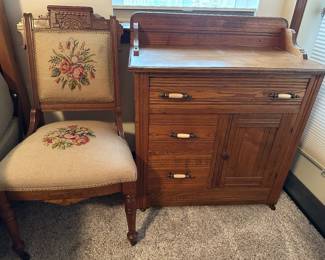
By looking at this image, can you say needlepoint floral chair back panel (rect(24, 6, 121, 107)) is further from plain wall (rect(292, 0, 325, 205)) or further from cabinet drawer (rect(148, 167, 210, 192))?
plain wall (rect(292, 0, 325, 205))

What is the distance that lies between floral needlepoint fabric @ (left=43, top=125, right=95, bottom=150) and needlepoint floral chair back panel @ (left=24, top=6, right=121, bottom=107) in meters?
0.16

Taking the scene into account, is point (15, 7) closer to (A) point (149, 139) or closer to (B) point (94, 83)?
(B) point (94, 83)

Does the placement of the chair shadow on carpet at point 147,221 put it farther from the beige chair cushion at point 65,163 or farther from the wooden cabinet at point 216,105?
the beige chair cushion at point 65,163

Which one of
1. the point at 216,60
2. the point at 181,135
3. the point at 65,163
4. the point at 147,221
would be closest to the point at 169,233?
the point at 147,221

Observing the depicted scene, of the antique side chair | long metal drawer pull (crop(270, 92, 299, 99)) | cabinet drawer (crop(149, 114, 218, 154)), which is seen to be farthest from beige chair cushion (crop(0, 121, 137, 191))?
long metal drawer pull (crop(270, 92, 299, 99))

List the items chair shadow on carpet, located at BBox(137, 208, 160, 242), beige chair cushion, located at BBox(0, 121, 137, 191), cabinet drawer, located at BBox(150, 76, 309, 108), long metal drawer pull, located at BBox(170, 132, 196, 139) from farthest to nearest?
chair shadow on carpet, located at BBox(137, 208, 160, 242) < long metal drawer pull, located at BBox(170, 132, 196, 139) < cabinet drawer, located at BBox(150, 76, 309, 108) < beige chair cushion, located at BBox(0, 121, 137, 191)

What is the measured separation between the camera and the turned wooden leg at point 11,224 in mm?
986

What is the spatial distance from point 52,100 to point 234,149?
94 centimetres

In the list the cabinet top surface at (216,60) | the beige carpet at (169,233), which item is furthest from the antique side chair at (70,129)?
the cabinet top surface at (216,60)

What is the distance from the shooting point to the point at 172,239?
1285mm

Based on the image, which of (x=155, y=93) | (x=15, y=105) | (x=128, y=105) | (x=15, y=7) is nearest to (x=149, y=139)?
(x=155, y=93)

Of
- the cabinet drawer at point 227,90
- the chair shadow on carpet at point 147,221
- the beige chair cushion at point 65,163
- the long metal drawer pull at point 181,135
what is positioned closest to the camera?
the beige chair cushion at point 65,163

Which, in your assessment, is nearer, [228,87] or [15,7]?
[228,87]

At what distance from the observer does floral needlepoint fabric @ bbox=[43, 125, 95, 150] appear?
3.61 ft
